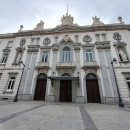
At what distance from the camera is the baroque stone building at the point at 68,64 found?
1159 cm

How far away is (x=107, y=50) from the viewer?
1355 cm

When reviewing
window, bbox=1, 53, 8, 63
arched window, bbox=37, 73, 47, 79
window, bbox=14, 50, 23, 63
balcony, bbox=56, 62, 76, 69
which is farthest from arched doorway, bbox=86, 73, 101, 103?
window, bbox=1, 53, 8, 63

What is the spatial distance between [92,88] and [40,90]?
818 cm

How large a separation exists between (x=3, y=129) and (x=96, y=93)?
1138 centimetres

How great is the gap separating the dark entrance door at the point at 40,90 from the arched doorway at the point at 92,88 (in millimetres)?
6902

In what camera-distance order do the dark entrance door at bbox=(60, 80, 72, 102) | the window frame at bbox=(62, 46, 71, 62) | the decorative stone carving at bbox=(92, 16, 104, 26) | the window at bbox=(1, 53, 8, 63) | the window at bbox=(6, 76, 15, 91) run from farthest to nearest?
the decorative stone carving at bbox=(92, 16, 104, 26), the window at bbox=(1, 53, 8, 63), the window frame at bbox=(62, 46, 71, 62), the window at bbox=(6, 76, 15, 91), the dark entrance door at bbox=(60, 80, 72, 102)

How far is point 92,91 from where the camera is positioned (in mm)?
11789

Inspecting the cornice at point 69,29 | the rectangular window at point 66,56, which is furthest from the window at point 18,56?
the rectangular window at point 66,56

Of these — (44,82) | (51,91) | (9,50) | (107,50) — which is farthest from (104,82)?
(9,50)

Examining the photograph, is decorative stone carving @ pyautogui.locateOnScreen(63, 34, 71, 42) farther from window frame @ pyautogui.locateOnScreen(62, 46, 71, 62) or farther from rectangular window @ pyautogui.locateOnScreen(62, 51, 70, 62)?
rectangular window @ pyautogui.locateOnScreen(62, 51, 70, 62)

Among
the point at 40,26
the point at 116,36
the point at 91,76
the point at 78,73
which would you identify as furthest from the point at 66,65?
the point at 40,26

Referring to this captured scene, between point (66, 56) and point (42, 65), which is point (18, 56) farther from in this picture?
point (66, 56)

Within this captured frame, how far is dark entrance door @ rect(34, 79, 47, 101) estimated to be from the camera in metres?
12.3

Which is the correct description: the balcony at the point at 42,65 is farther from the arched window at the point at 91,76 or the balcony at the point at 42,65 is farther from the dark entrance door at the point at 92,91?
the dark entrance door at the point at 92,91
